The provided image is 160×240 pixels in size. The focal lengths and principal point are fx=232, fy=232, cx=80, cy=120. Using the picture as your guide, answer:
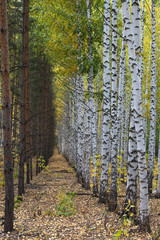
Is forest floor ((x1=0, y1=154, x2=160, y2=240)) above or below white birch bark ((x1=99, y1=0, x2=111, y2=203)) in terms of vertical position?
below

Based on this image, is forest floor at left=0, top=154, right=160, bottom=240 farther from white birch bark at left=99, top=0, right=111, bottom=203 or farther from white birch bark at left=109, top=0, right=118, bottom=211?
white birch bark at left=99, top=0, right=111, bottom=203

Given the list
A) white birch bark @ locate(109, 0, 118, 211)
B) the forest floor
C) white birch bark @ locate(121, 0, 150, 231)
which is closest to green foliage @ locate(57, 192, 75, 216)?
the forest floor

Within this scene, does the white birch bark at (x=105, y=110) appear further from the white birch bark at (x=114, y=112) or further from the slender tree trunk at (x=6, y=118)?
the slender tree trunk at (x=6, y=118)

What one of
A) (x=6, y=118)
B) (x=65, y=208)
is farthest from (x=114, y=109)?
(x=65, y=208)

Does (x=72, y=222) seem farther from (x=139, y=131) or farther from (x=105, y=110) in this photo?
(x=105, y=110)

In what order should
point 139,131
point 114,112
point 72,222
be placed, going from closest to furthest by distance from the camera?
point 139,131, point 72,222, point 114,112

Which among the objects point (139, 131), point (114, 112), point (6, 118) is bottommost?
point (139, 131)

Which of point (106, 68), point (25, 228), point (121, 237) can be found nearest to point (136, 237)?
point (121, 237)

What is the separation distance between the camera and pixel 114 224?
5766 millimetres

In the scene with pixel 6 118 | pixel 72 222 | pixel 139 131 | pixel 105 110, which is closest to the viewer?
pixel 139 131

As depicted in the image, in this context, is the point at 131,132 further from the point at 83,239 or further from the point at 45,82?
the point at 45,82

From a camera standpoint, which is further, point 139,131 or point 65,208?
point 65,208

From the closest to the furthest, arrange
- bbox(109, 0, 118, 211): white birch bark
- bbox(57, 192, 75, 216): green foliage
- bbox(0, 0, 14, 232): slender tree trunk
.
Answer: bbox(0, 0, 14, 232): slender tree trunk
bbox(57, 192, 75, 216): green foliage
bbox(109, 0, 118, 211): white birch bark

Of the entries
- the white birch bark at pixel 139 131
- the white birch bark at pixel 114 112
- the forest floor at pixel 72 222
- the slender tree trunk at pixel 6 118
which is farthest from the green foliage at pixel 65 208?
the white birch bark at pixel 139 131
